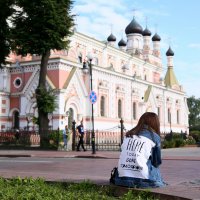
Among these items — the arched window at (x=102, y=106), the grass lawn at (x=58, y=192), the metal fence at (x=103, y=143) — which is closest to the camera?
the grass lawn at (x=58, y=192)

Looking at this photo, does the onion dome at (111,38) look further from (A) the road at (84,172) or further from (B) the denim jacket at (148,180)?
(B) the denim jacket at (148,180)

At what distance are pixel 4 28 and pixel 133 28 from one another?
38721mm

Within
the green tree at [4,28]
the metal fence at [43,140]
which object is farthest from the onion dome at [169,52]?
the green tree at [4,28]

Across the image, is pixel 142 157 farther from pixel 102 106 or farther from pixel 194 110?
pixel 194 110

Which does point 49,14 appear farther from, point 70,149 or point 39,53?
point 70,149

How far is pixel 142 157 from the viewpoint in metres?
6.85

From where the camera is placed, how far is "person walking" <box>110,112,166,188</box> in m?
6.86

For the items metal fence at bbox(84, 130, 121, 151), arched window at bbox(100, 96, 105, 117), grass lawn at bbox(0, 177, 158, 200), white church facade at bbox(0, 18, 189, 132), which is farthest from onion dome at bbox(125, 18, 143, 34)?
grass lawn at bbox(0, 177, 158, 200)

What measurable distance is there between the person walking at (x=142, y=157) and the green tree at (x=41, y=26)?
2113cm

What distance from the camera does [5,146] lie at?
98.6ft

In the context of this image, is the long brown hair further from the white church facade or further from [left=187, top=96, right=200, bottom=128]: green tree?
[left=187, top=96, right=200, bottom=128]: green tree

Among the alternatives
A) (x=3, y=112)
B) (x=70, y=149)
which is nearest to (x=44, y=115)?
(x=70, y=149)

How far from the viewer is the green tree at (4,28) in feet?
92.1

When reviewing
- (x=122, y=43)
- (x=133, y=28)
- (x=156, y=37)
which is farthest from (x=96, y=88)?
(x=156, y=37)
